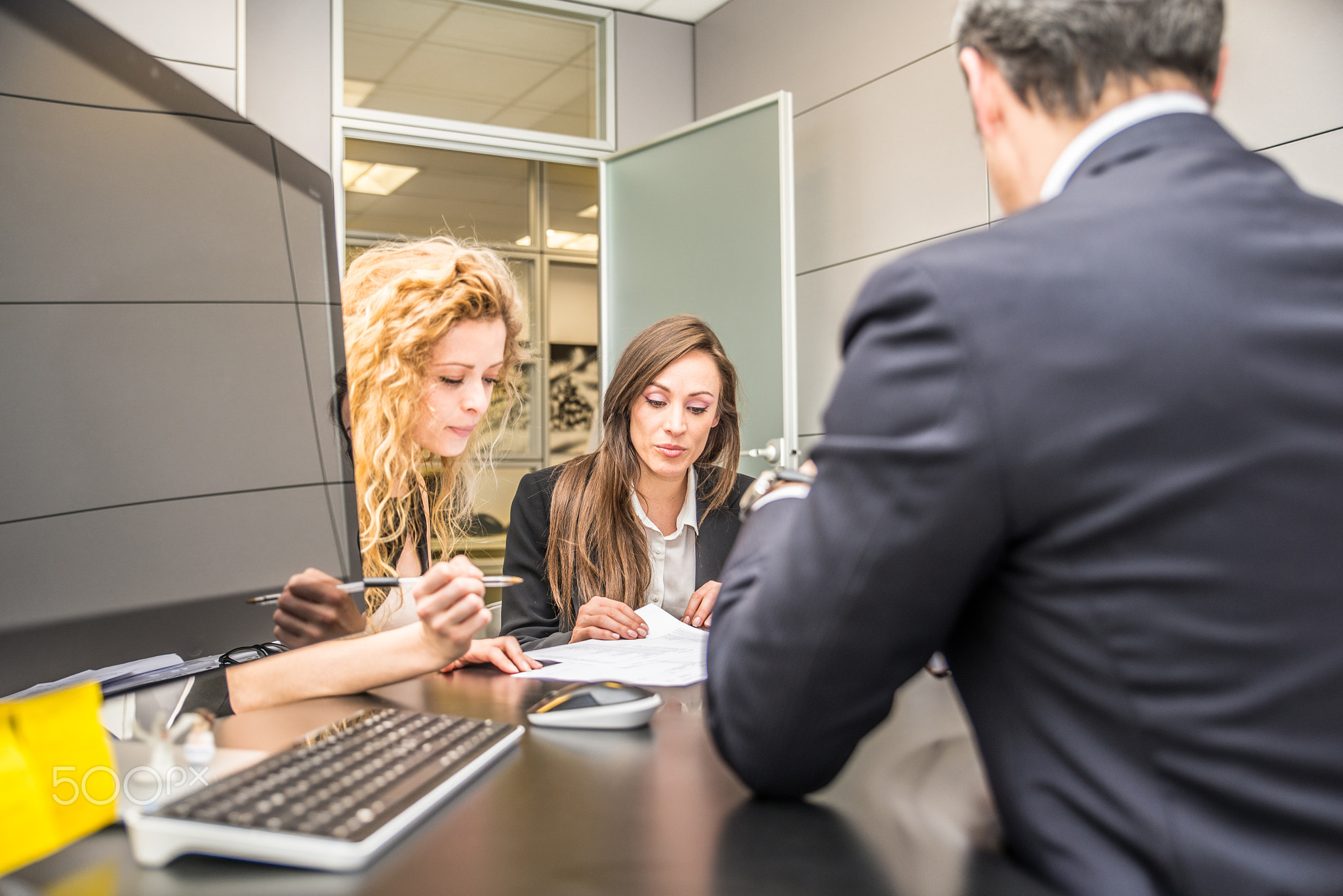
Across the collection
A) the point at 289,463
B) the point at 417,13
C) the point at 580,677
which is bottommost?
the point at 580,677

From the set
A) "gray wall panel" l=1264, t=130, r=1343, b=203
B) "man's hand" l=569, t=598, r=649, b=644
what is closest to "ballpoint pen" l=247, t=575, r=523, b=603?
"man's hand" l=569, t=598, r=649, b=644

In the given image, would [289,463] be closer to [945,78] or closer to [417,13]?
[945,78]

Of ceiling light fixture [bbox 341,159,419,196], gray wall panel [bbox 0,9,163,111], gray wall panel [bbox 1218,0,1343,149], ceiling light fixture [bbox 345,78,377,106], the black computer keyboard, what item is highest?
ceiling light fixture [bbox 345,78,377,106]

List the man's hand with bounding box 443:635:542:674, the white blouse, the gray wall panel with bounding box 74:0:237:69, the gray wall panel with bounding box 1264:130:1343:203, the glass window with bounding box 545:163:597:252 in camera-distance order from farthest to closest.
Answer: the glass window with bounding box 545:163:597:252 < the gray wall panel with bounding box 74:0:237:69 < the white blouse < the gray wall panel with bounding box 1264:130:1343:203 < the man's hand with bounding box 443:635:542:674

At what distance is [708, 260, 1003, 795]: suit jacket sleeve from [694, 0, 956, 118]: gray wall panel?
9.47 feet

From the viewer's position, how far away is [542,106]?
4281 millimetres

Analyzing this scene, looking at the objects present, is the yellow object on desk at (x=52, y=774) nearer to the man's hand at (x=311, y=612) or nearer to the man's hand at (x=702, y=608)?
the man's hand at (x=311, y=612)

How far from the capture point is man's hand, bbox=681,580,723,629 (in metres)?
1.82

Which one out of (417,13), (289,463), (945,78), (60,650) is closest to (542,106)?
(417,13)

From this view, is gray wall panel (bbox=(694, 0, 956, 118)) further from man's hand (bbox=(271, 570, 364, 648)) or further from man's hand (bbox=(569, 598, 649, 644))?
man's hand (bbox=(271, 570, 364, 648))

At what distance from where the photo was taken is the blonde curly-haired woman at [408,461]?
3.58 ft

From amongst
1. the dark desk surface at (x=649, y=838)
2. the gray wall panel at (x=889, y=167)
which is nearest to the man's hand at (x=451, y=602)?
the dark desk surface at (x=649, y=838)

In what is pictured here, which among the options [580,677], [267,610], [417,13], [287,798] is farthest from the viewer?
[417,13]

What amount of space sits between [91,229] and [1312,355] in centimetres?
93
